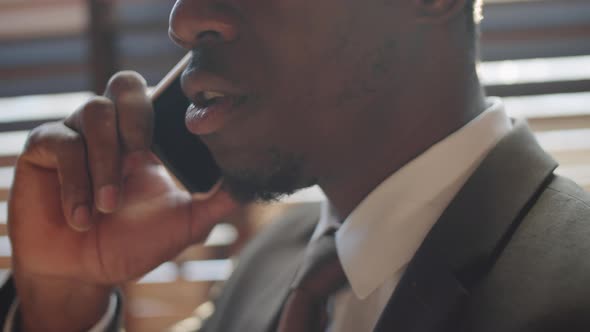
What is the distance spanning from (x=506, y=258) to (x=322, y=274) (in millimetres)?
319

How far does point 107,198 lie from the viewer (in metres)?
1.01

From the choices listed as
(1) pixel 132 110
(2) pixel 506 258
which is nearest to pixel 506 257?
(2) pixel 506 258

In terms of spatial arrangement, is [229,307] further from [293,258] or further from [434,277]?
[434,277]

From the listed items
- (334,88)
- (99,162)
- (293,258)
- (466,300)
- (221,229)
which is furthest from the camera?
(221,229)

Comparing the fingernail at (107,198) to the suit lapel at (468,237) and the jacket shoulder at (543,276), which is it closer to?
the suit lapel at (468,237)

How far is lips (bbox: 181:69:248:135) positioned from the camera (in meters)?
0.90

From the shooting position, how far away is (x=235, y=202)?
3.97 ft

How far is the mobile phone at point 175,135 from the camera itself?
3.70 ft

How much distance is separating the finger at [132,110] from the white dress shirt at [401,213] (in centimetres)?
41

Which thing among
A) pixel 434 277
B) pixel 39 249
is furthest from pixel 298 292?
pixel 39 249

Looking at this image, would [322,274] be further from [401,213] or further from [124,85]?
[124,85]

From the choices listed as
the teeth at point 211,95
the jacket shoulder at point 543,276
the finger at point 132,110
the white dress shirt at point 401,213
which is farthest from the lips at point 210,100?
the jacket shoulder at point 543,276

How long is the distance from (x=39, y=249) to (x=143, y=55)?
50.3 inches

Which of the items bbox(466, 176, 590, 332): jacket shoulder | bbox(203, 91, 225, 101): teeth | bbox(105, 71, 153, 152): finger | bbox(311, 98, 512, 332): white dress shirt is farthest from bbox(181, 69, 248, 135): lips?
bbox(466, 176, 590, 332): jacket shoulder
